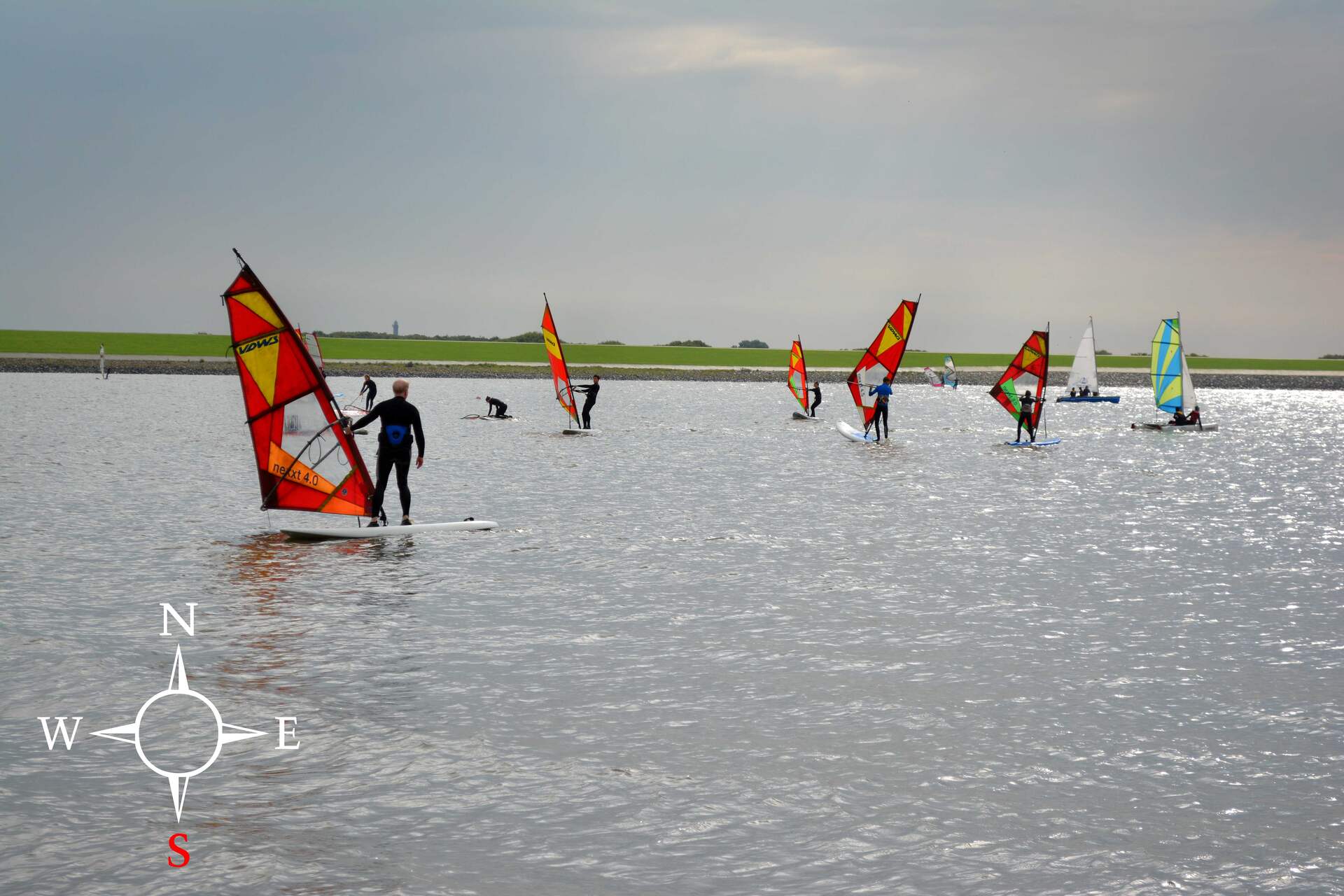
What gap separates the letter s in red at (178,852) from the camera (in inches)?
223

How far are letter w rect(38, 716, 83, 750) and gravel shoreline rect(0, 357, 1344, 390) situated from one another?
95619 mm

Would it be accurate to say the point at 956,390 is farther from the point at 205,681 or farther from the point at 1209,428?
the point at 205,681

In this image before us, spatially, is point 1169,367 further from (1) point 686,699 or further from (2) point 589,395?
(1) point 686,699

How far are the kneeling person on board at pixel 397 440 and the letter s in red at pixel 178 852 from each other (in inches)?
381

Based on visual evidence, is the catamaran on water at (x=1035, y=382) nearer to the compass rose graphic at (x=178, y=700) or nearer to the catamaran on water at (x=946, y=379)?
the compass rose graphic at (x=178, y=700)

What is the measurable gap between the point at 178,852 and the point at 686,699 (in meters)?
3.80

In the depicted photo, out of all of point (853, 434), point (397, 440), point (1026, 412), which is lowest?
point (853, 434)

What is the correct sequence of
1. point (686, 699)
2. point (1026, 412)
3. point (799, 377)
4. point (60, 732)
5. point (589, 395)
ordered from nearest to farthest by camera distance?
point (60, 732) < point (686, 699) < point (589, 395) < point (1026, 412) < point (799, 377)

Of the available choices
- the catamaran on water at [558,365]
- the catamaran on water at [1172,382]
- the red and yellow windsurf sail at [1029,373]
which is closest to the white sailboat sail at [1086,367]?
the catamaran on water at [1172,382]

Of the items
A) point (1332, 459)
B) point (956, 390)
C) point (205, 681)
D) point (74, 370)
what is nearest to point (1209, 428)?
point (1332, 459)

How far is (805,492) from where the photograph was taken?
24.1 meters

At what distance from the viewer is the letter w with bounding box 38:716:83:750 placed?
24.5ft

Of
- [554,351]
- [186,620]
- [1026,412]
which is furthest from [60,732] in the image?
[1026,412]

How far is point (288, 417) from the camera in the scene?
1639 cm
